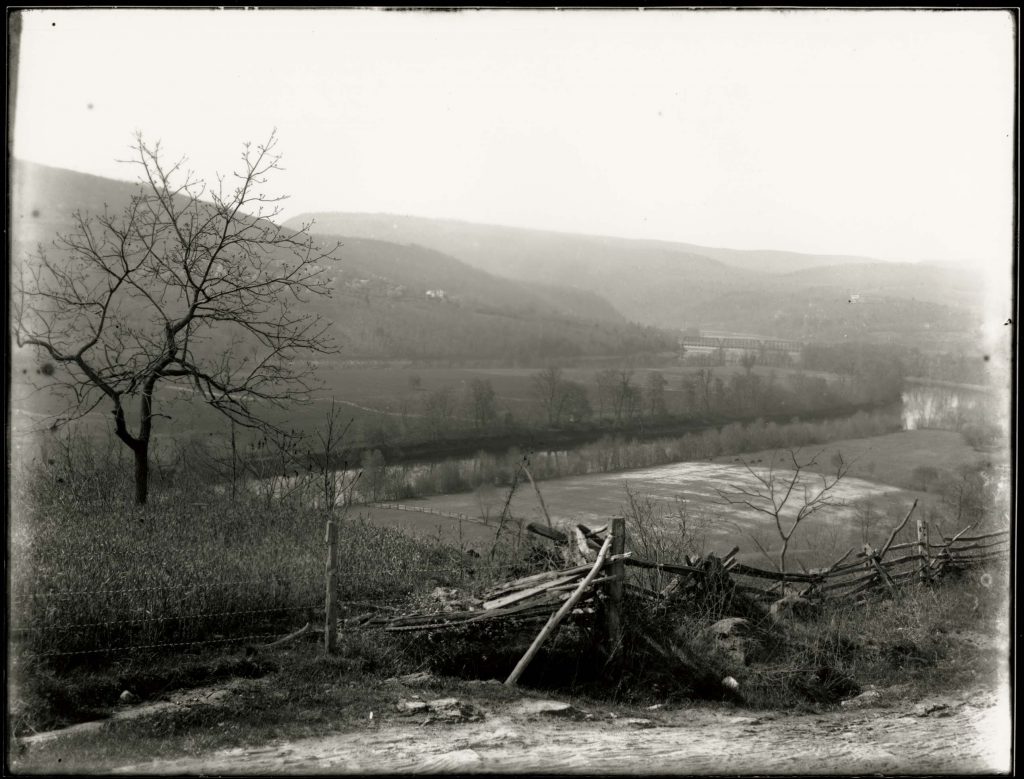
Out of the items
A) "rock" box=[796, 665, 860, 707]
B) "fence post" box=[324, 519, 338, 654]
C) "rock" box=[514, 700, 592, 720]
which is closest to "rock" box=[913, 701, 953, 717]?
"rock" box=[796, 665, 860, 707]

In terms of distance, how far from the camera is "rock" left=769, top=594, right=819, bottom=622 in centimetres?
Result: 1172

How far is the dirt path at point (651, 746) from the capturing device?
20.0ft

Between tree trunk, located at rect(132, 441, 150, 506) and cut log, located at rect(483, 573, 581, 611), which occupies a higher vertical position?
tree trunk, located at rect(132, 441, 150, 506)

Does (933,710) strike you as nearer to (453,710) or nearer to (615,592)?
(615,592)

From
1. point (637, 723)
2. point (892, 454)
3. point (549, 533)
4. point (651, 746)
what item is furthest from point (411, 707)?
point (892, 454)

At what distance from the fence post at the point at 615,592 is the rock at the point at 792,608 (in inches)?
129

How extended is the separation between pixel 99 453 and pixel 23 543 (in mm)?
8691

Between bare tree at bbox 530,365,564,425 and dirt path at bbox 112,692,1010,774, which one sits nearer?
dirt path at bbox 112,692,1010,774

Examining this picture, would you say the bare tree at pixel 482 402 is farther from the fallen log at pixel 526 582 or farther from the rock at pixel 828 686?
the rock at pixel 828 686

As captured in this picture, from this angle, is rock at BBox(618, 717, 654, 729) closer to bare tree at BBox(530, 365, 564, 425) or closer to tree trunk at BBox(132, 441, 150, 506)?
tree trunk at BBox(132, 441, 150, 506)

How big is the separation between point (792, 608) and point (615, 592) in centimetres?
402

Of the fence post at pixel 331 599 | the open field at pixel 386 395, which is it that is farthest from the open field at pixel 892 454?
the fence post at pixel 331 599

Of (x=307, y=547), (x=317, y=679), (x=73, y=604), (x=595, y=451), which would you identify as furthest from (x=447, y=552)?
(x=595, y=451)

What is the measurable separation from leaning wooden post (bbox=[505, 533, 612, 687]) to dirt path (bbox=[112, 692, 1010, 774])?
26.6 inches
